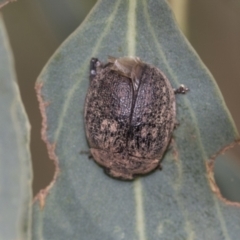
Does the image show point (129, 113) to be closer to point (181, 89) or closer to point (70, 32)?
point (181, 89)

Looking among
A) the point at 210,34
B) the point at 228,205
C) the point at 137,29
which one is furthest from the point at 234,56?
the point at 228,205

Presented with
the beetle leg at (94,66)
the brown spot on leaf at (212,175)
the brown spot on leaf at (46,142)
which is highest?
the beetle leg at (94,66)

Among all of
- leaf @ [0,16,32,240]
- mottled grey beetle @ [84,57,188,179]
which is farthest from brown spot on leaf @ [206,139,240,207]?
leaf @ [0,16,32,240]

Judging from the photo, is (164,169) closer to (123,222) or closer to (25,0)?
(123,222)

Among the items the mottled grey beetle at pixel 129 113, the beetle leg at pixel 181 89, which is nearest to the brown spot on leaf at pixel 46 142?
the mottled grey beetle at pixel 129 113

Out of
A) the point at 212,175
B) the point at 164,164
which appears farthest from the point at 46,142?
the point at 212,175

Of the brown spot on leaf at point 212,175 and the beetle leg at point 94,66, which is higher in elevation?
the beetle leg at point 94,66

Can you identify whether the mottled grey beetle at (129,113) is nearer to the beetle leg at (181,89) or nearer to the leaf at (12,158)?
the beetle leg at (181,89)

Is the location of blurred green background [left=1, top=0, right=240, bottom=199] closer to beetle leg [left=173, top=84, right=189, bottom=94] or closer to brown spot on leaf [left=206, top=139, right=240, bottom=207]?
brown spot on leaf [left=206, top=139, right=240, bottom=207]
